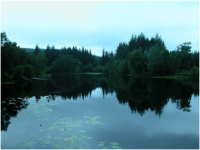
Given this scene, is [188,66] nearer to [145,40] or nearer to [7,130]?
[145,40]

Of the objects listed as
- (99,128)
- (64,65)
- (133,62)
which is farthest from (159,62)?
(64,65)

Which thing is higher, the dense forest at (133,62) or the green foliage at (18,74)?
the dense forest at (133,62)

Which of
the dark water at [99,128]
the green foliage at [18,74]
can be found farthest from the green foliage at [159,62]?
the dark water at [99,128]

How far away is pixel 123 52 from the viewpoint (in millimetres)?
99562

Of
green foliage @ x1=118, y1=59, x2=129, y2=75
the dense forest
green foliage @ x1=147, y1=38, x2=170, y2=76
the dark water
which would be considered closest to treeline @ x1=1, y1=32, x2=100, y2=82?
the dense forest

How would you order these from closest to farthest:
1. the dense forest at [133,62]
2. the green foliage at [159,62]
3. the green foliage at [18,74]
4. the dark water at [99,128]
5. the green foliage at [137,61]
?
the dark water at [99,128] → the dense forest at [133,62] → the green foliage at [18,74] → the green foliage at [159,62] → the green foliage at [137,61]

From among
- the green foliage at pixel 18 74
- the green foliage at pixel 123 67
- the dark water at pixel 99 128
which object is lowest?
the dark water at pixel 99 128

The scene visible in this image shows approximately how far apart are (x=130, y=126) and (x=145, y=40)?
7956 centimetres

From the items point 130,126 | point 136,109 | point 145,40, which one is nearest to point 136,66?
point 145,40

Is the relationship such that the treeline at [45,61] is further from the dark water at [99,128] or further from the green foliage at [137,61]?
the green foliage at [137,61]

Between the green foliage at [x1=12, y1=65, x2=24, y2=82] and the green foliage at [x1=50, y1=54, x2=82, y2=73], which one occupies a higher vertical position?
the green foliage at [x1=50, y1=54, x2=82, y2=73]

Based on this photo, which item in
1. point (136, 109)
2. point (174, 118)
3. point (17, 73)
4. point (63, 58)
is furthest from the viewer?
point (63, 58)

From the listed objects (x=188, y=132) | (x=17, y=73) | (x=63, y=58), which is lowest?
(x=188, y=132)

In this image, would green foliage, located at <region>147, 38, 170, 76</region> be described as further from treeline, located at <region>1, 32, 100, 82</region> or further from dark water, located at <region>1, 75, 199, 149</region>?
dark water, located at <region>1, 75, 199, 149</region>
